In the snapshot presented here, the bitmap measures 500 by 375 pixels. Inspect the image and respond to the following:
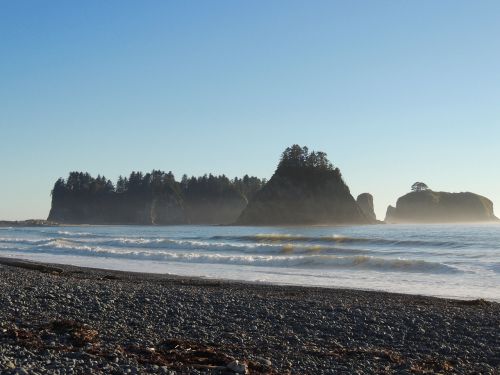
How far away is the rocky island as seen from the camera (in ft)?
528

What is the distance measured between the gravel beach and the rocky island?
499ft

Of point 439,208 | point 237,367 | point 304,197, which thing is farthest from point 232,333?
point 439,208

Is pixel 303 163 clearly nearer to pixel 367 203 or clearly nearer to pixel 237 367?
pixel 367 203

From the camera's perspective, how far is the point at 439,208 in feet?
531

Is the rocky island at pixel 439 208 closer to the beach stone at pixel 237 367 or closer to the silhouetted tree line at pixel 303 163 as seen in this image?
the silhouetted tree line at pixel 303 163

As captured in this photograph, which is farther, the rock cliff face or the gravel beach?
the rock cliff face

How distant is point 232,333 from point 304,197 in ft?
347

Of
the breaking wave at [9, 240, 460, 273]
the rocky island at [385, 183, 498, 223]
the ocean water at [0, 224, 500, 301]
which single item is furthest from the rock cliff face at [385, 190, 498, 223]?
the breaking wave at [9, 240, 460, 273]

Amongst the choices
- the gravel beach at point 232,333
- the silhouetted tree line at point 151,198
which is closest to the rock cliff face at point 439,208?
the silhouetted tree line at point 151,198

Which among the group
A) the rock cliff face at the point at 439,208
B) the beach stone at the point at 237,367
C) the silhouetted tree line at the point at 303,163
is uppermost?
the silhouetted tree line at the point at 303,163

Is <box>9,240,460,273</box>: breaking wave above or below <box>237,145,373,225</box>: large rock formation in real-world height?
below

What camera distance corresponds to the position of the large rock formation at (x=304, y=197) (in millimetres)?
114312

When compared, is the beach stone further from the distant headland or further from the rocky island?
the rocky island

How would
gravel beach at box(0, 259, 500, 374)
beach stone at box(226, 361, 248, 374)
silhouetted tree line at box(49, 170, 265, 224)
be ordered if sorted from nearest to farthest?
beach stone at box(226, 361, 248, 374)
gravel beach at box(0, 259, 500, 374)
silhouetted tree line at box(49, 170, 265, 224)
